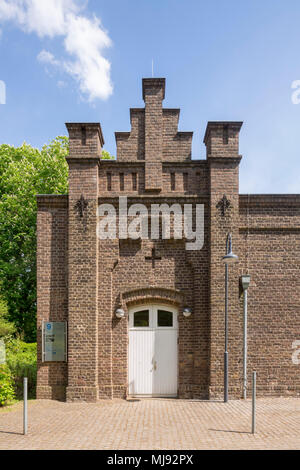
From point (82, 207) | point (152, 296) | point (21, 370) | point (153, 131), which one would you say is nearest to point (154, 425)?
point (152, 296)

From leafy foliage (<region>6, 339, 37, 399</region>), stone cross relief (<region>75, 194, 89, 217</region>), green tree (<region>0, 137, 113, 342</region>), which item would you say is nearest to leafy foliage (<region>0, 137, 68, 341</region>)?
green tree (<region>0, 137, 113, 342</region>)

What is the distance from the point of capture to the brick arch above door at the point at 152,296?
11.1m

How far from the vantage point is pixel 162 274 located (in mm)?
Answer: 11180

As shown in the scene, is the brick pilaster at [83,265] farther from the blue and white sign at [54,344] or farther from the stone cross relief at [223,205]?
the stone cross relief at [223,205]

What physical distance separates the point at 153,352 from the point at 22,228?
1288cm

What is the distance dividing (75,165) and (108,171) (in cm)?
99

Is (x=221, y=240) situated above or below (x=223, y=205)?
below

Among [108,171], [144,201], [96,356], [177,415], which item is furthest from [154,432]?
[108,171]

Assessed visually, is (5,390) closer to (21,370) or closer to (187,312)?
(21,370)

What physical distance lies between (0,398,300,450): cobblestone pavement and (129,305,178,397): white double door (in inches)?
18.5

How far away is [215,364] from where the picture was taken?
35.0ft

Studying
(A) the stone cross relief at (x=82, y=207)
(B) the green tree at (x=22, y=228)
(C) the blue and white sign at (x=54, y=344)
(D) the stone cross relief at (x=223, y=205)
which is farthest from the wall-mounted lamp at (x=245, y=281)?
(B) the green tree at (x=22, y=228)

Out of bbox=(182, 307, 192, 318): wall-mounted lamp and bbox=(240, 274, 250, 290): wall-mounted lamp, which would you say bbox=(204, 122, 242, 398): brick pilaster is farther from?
bbox=(182, 307, 192, 318): wall-mounted lamp

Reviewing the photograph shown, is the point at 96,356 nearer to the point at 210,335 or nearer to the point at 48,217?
the point at 210,335
